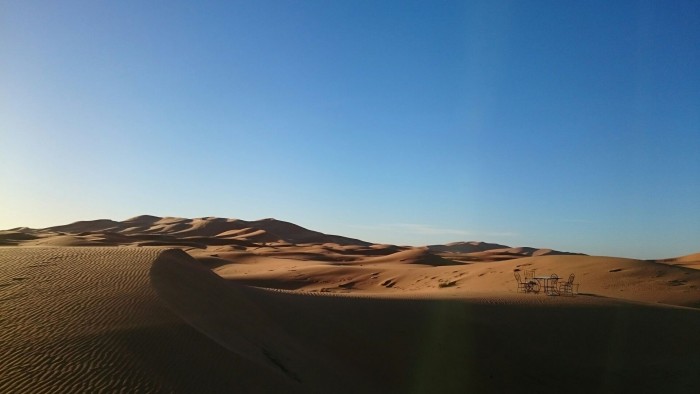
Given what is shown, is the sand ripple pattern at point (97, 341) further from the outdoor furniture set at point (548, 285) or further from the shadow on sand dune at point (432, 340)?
the outdoor furniture set at point (548, 285)

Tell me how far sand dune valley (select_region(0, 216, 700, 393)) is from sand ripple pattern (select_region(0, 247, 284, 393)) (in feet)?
0.08

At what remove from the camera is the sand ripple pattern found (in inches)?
263

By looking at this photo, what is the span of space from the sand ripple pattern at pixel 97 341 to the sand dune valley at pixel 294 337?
2 cm

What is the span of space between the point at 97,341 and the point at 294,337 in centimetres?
489

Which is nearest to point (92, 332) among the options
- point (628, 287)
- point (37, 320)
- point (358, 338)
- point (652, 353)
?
point (37, 320)

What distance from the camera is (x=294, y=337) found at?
466 inches

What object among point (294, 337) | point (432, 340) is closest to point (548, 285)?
point (432, 340)

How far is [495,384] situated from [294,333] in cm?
455

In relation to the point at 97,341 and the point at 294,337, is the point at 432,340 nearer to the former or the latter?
the point at 294,337

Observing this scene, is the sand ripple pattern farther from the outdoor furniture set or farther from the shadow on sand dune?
the outdoor furniture set

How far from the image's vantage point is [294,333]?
12094 millimetres

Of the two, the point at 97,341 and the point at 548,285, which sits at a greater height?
the point at 548,285

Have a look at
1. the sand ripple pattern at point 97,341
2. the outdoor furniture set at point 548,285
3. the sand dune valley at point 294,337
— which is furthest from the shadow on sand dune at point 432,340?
the outdoor furniture set at point 548,285

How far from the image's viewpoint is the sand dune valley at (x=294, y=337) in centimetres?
737
